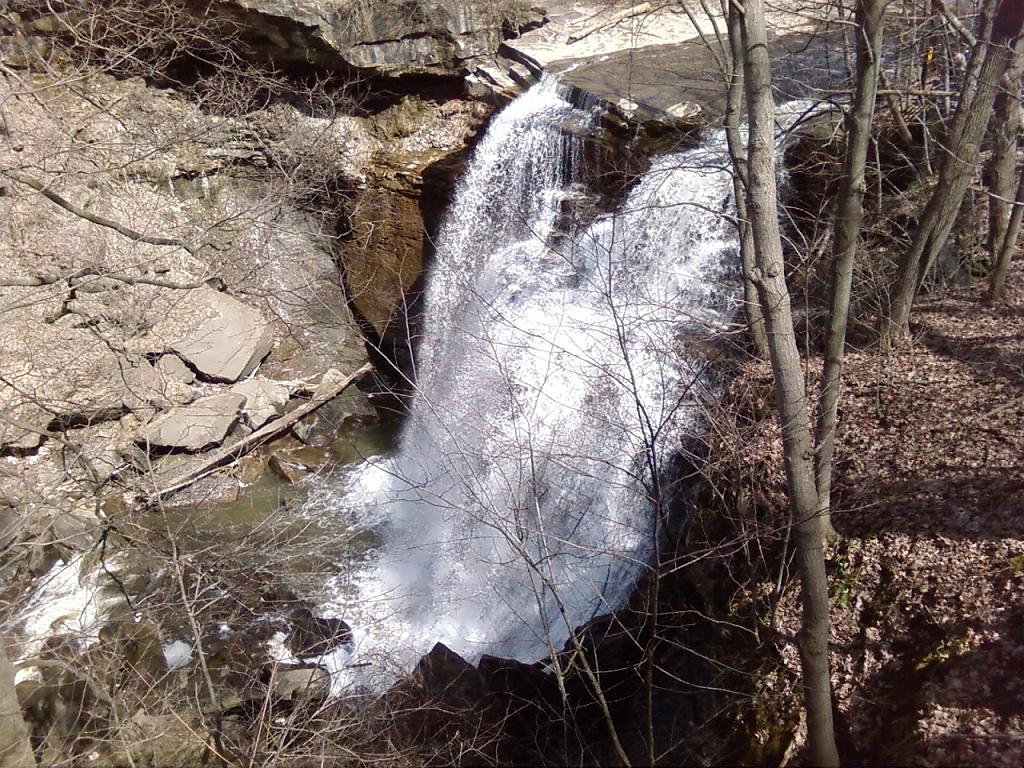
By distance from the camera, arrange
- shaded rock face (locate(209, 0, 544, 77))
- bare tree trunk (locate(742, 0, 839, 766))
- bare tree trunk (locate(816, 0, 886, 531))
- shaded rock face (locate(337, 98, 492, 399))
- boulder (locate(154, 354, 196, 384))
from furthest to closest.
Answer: shaded rock face (locate(337, 98, 492, 399))
shaded rock face (locate(209, 0, 544, 77))
boulder (locate(154, 354, 196, 384))
bare tree trunk (locate(816, 0, 886, 531))
bare tree trunk (locate(742, 0, 839, 766))

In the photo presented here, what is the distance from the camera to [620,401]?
7.82 meters

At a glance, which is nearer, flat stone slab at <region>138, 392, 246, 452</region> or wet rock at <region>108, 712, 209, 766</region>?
wet rock at <region>108, 712, 209, 766</region>

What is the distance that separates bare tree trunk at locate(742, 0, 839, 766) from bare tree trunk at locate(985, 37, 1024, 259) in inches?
→ 150

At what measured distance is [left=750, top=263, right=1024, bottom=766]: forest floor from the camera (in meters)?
4.37

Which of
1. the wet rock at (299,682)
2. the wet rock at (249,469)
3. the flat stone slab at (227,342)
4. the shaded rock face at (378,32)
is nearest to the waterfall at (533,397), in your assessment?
the wet rock at (299,682)

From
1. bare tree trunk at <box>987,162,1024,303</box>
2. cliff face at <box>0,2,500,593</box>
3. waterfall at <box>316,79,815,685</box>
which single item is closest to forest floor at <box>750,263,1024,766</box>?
bare tree trunk at <box>987,162,1024,303</box>

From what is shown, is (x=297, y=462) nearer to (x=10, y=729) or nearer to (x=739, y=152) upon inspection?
(x=10, y=729)

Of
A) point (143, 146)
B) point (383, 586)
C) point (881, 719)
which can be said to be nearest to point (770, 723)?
point (881, 719)

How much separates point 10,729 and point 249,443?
6936 mm

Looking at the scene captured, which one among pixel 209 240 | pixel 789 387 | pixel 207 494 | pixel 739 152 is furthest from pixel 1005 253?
pixel 209 240

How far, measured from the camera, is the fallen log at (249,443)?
10.0 meters

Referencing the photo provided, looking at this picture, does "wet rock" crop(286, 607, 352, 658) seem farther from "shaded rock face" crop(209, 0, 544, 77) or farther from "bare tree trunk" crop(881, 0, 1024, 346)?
"shaded rock face" crop(209, 0, 544, 77)

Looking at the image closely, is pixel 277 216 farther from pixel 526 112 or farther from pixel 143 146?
pixel 526 112

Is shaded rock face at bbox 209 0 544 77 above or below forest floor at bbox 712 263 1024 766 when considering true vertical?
above
